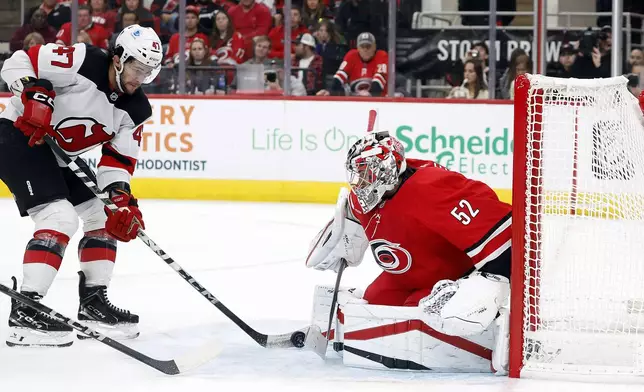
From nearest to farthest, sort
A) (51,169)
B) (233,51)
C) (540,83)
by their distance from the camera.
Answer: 1. (540,83)
2. (51,169)
3. (233,51)

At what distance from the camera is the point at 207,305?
13.0 feet

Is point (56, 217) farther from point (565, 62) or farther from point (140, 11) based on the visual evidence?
point (565, 62)

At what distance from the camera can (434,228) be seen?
2.88 meters

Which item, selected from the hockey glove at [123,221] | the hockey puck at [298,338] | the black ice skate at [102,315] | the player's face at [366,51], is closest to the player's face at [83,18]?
the player's face at [366,51]

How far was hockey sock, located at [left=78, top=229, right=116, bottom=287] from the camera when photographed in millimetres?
3461

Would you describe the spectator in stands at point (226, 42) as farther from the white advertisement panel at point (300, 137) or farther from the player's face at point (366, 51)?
the player's face at point (366, 51)

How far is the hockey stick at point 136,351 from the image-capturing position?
9.52 ft

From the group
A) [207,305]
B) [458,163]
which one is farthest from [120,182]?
[458,163]

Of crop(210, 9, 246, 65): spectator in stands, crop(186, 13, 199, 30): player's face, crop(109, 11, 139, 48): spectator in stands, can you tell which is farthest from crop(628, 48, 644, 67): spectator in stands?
crop(109, 11, 139, 48): spectator in stands

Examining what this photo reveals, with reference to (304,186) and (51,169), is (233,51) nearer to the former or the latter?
(304,186)

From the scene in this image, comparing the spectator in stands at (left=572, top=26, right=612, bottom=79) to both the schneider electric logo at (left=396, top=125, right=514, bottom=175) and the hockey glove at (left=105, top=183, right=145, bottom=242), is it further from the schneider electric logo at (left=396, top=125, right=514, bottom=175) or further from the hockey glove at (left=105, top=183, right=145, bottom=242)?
the hockey glove at (left=105, top=183, right=145, bottom=242)

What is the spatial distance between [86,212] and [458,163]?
4.05m

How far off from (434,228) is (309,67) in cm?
475

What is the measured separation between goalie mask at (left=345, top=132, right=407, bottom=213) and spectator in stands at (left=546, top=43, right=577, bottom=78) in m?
4.58
